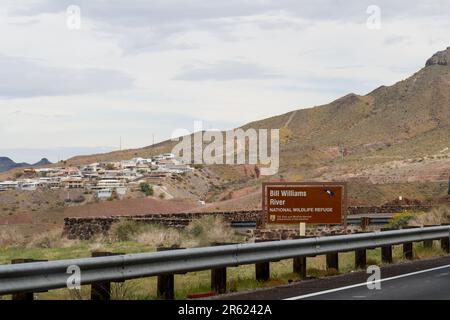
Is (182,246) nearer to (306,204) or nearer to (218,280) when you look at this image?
(306,204)

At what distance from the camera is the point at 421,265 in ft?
68.5

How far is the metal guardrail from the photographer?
11.7 meters

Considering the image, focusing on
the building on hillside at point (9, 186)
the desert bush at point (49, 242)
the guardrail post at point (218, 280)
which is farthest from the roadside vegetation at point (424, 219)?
the building on hillside at point (9, 186)

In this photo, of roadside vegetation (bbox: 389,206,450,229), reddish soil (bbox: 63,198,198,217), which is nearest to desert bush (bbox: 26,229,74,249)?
roadside vegetation (bbox: 389,206,450,229)

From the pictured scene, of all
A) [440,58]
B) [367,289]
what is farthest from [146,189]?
[367,289]

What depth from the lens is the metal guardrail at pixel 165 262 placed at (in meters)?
11.7

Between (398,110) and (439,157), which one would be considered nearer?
(439,157)

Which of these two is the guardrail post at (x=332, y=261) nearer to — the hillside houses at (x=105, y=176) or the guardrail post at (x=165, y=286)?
the guardrail post at (x=165, y=286)

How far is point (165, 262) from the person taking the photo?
14.0m

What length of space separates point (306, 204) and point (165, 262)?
19.5m

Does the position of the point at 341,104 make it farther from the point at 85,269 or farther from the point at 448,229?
the point at 85,269

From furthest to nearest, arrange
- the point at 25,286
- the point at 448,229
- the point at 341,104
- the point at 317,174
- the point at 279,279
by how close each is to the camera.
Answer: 1. the point at 341,104
2. the point at 317,174
3. the point at 448,229
4. the point at 279,279
5. the point at 25,286
